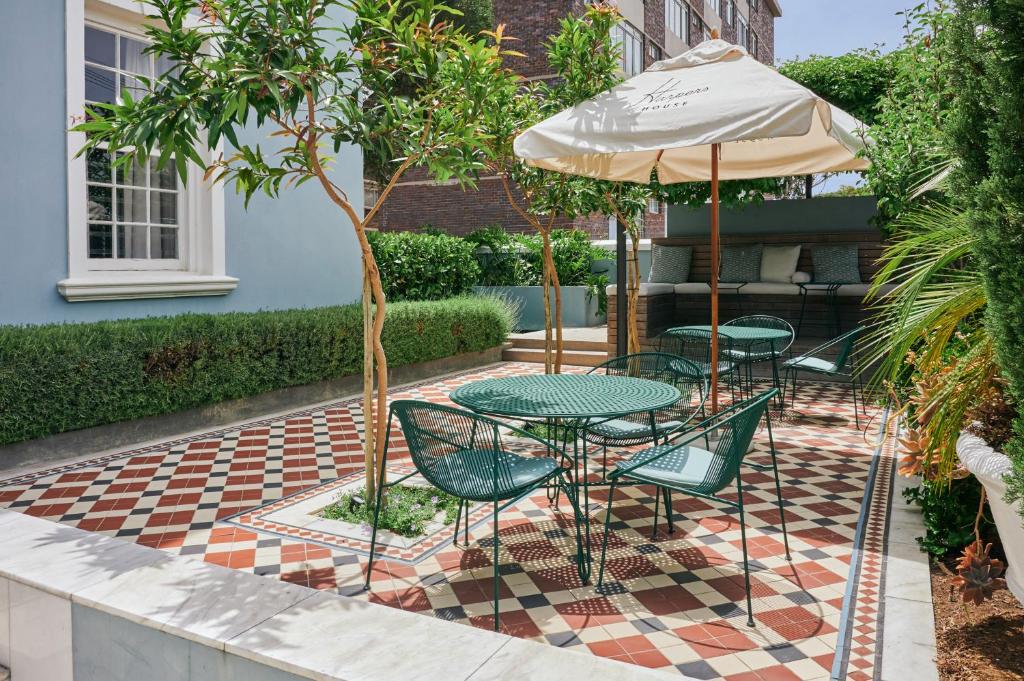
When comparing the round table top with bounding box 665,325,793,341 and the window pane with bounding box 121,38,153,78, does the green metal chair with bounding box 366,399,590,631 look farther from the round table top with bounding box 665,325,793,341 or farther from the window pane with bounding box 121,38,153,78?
the window pane with bounding box 121,38,153,78

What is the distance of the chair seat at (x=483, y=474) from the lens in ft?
9.84

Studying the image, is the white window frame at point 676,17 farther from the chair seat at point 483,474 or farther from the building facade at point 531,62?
the chair seat at point 483,474

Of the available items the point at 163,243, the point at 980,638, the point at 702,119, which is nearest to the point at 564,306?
the point at 163,243

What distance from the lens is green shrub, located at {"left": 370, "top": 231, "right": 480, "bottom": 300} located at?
11250 mm

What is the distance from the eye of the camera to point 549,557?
11.6 ft

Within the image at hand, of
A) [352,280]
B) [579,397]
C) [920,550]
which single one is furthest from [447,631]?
[352,280]

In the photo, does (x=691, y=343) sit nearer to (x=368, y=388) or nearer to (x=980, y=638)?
(x=368, y=388)

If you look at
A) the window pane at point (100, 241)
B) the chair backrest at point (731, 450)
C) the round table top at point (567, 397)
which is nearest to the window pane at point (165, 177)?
the window pane at point (100, 241)

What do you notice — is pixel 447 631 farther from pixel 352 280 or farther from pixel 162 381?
pixel 352 280

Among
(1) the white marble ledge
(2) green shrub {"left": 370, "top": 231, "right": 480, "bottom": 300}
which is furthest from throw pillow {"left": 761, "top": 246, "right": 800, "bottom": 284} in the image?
(1) the white marble ledge

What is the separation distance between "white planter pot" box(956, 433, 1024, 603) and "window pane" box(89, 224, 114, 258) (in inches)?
257

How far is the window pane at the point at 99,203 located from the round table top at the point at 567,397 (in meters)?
4.33

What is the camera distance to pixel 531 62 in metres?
16.3

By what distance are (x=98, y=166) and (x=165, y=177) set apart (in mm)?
676
